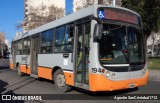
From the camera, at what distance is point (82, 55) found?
984 cm

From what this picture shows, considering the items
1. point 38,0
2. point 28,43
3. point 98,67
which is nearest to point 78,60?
point 98,67

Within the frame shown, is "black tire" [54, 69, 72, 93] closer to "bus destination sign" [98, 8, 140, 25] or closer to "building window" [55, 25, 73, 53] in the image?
"building window" [55, 25, 73, 53]

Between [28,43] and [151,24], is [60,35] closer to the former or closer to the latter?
[28,43]

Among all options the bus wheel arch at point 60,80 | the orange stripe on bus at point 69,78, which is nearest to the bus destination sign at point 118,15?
the orange stripe on bus at point 69,78

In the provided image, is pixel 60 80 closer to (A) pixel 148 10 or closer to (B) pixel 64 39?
(B) pixel 64 39

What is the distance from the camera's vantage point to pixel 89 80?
9.20 m

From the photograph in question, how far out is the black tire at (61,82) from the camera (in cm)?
1112

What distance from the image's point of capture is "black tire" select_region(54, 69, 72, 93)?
36.5ft

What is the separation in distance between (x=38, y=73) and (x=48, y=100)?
458 cm

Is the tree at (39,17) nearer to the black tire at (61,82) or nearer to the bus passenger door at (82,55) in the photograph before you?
the black tire at (61,82)

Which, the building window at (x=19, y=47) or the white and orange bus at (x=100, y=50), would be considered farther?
the building window at (x=19, y=47)

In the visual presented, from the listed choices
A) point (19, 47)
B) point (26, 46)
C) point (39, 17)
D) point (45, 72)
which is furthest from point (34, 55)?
point (39, 17)

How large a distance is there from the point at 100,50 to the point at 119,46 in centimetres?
74

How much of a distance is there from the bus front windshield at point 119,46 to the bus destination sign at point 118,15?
289 mm
